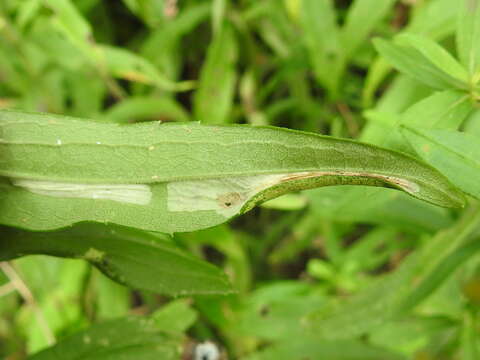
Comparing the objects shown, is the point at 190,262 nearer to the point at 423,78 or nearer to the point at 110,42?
the point at 423,78

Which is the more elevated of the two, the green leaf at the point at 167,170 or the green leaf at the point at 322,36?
the green leaf at the point at 322,36

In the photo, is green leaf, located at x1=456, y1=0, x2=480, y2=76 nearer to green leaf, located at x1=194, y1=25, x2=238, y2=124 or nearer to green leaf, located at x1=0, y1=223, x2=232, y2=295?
green leaf, located at x1=0, y1=223, x2=232, y2=295

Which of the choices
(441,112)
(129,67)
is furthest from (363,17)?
(441,112)

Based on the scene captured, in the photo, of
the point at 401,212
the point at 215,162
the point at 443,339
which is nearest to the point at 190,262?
the point at 215,162

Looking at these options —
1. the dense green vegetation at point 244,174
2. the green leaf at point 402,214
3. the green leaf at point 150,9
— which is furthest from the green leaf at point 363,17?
the green leaf at point 150,9

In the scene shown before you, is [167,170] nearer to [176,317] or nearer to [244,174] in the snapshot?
[244,174]

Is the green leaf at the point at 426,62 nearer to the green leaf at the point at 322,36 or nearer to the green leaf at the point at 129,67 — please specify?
the green leaf at the point at 322,36

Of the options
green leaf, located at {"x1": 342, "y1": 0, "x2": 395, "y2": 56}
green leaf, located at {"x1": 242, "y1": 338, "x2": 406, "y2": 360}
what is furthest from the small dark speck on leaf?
green leaf, located at {"x1": 342, "y1": 0, "x2": 395, "y2": 56}

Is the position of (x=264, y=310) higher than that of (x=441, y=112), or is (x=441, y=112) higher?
(x=264, y=310)
